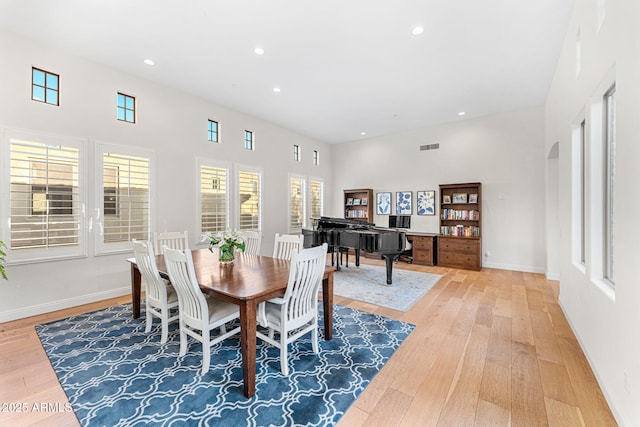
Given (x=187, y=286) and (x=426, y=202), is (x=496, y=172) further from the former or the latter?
(x=187, y=286)

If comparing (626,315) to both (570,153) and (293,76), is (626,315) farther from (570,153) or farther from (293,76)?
(293,76)

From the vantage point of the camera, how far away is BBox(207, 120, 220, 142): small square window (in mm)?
5341

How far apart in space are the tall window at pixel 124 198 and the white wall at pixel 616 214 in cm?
543

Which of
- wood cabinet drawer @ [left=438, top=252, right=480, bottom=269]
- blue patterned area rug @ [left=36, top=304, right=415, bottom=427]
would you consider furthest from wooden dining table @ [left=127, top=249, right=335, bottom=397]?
wood cabinet drawer @ [left=438, top=252, right=480, bottom=269]

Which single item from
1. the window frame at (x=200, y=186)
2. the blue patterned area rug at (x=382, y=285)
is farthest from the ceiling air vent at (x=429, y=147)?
the window frame at (x=200, y=186)

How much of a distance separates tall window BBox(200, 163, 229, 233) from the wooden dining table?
1.85 m

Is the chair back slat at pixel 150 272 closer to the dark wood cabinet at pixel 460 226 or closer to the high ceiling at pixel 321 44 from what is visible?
the high ceiling at pixel 321 44

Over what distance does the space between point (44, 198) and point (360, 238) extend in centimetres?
462

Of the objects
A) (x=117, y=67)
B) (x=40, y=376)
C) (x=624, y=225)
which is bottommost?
(x=40, y=376)

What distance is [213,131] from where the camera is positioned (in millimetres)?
5426

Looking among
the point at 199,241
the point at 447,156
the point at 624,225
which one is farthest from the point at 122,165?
the point at 447,156

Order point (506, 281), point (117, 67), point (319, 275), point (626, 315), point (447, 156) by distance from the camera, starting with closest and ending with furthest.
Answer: point (626, 315) < point (319, 275) < point (117, 67) < point (506, 281) < point (447, 156)

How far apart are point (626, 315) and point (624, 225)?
0.56 metres

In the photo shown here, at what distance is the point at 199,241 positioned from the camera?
5.07m
